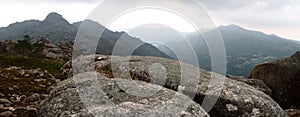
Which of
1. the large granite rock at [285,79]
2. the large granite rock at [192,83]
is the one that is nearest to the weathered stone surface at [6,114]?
the large granite rock at [192,83]

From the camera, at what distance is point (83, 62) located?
2456 cm

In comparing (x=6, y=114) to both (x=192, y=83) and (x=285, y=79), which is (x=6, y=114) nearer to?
(x=192, y=83)

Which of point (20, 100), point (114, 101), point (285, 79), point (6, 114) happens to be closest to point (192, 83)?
point (114, 101)

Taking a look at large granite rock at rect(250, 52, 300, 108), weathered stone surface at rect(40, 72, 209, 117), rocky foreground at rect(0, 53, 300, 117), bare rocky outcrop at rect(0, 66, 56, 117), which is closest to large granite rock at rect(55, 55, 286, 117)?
rocky foreground at rect(0, 53, 300, 117)

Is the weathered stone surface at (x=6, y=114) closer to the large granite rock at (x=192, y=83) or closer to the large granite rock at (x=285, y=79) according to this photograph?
the large granite rock at (x=192, y=83)

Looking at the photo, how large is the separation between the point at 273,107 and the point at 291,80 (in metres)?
24.3

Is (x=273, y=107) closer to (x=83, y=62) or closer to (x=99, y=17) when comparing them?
(x=99, y=17)

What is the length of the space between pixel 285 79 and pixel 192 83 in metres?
26.3

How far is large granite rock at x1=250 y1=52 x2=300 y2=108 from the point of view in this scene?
41812 millimetres

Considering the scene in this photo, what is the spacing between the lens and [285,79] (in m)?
42.4

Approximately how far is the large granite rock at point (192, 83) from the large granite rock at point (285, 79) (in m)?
22.4

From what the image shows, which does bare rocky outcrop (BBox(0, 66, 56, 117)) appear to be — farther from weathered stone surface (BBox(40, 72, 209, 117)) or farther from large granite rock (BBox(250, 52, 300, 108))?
large granite rock (BBox(250, 52, 300, 108))

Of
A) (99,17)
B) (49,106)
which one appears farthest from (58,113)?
(99,17)

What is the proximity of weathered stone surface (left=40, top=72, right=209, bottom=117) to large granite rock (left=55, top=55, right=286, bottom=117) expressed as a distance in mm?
3180
